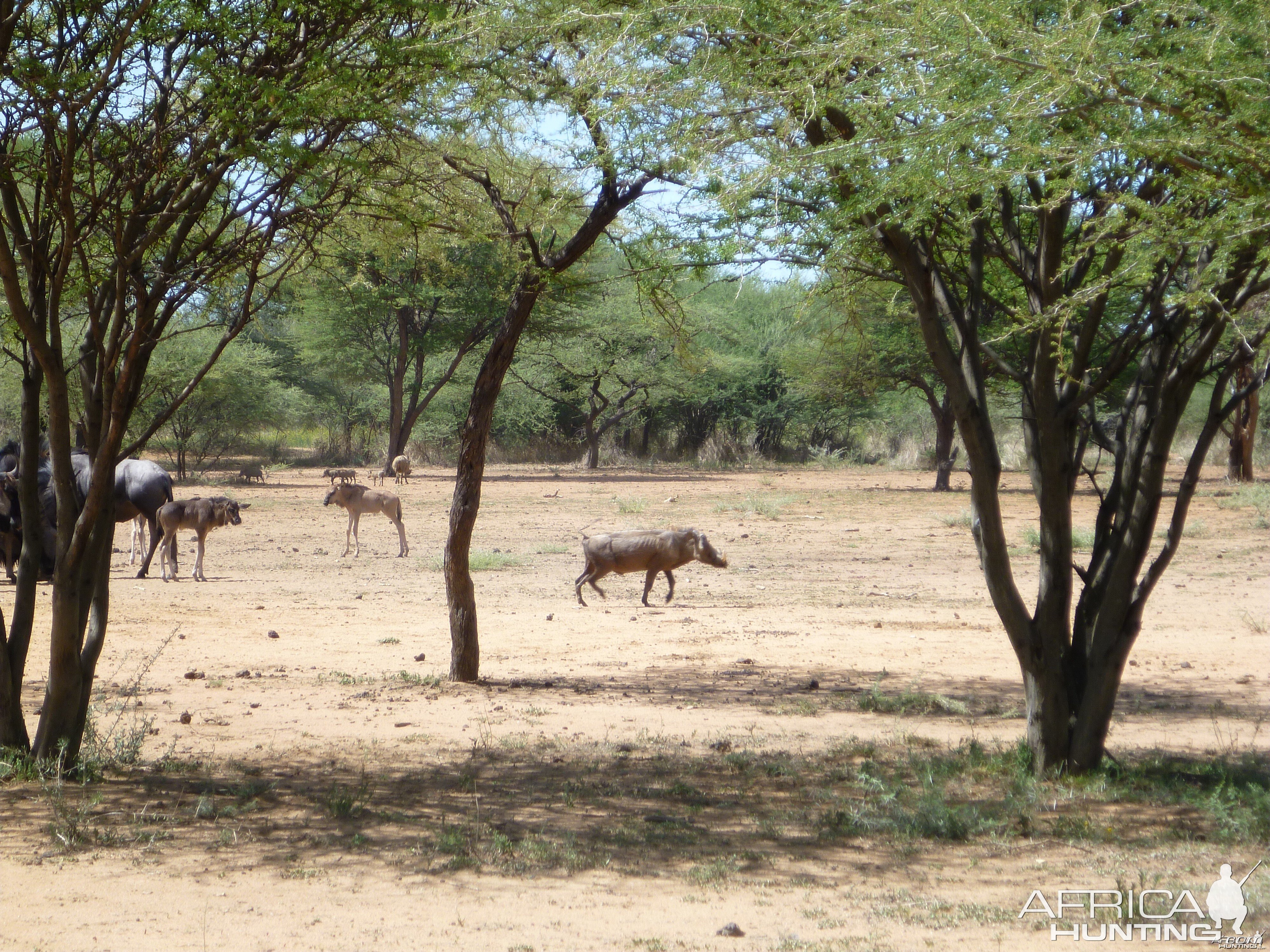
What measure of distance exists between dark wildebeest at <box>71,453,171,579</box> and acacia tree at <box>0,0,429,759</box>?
9.63 m

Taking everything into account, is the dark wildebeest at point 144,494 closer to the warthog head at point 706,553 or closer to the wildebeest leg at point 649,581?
the wildebeest leg at point 649,581

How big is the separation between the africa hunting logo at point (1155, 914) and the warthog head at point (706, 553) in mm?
9320

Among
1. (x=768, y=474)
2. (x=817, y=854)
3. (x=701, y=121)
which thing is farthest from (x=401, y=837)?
(x=768, y=474)

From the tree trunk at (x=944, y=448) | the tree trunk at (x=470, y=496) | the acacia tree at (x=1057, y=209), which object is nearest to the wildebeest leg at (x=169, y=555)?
the tree trunk at (x=470, y=496)

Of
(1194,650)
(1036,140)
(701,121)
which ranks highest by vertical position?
(701,121)

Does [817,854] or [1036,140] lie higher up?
[1036,140]

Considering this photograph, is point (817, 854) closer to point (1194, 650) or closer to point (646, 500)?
point (1194, 650)

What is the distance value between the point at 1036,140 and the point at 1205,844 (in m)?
3.03

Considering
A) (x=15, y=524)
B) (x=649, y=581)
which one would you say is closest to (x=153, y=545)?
(x=15, y=524)

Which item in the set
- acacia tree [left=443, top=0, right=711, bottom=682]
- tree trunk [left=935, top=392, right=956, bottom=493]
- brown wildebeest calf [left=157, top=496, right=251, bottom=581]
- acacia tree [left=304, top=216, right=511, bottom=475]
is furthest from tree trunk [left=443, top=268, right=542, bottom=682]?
tree trunk [left=935, top=392, right=956, bottom=493]

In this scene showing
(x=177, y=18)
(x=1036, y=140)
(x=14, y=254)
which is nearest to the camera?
(x=1036, y=140)

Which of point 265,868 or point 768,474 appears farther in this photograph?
point 768,474

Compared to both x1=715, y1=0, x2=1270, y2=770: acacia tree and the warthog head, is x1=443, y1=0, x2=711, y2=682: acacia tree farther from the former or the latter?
the warthog head

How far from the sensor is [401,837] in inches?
191
